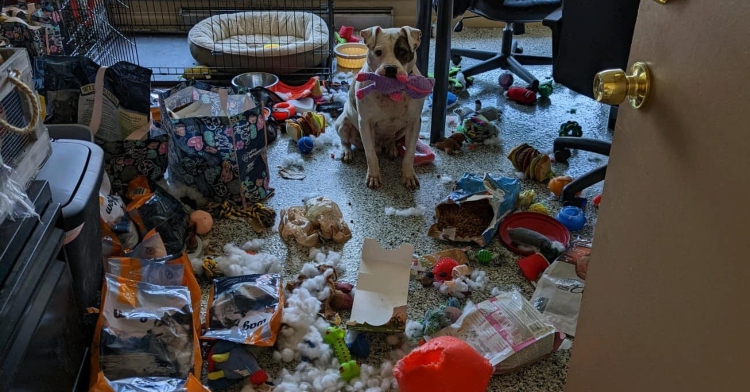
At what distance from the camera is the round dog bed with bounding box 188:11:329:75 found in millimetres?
3346

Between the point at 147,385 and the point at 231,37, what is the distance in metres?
2.71

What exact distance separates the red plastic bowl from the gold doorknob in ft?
4.19

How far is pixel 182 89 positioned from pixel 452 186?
108 centimetres

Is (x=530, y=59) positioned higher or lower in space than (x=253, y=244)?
higher

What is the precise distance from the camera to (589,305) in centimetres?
109

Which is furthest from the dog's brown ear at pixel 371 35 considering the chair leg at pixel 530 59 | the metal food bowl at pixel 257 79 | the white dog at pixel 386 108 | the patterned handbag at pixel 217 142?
the chair leg at pixel 530 59

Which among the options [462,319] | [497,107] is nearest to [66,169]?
[462,319]

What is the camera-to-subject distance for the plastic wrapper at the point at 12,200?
1.22 meters

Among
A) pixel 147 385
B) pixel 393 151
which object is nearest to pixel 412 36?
pixel 393 151

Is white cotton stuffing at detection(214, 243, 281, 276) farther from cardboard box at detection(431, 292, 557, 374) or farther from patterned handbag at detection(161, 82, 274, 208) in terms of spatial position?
cardboard box at detection(431, 292, 557, 374)

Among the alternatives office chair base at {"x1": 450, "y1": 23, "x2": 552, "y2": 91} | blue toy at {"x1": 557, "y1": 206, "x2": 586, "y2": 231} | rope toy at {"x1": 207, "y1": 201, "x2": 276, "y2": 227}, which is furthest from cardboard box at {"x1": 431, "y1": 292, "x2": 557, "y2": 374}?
office chair base at {"x1": 450, "y1": 23, "x2": 552, "y2": 91}

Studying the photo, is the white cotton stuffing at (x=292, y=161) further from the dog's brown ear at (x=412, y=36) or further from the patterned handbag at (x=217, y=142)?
the dog's brown ear at (x=412, y=36)

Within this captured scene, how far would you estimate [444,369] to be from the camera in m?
1.42

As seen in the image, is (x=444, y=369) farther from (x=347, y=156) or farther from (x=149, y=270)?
(x=347, y=156)
